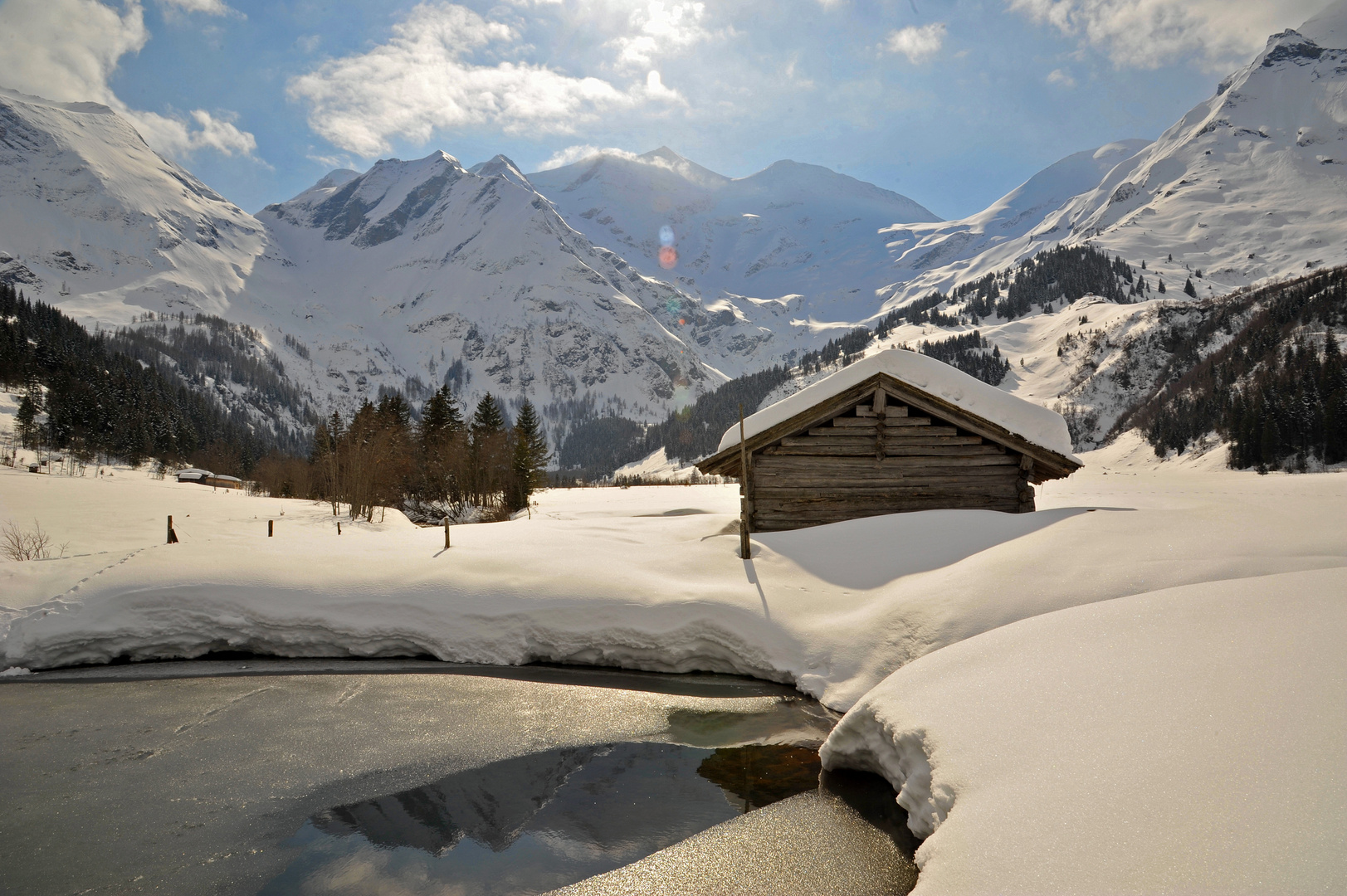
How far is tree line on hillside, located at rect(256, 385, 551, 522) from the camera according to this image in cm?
2855

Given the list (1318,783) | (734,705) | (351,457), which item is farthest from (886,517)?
(351,457)

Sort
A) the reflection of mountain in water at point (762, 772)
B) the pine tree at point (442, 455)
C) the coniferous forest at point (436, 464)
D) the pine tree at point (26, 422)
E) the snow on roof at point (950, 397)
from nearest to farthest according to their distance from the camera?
1. the reflection of mountain in water at point (762, 772)
2. the snow on roof at point (950, 397)
3. the coniferous forest at point (436, 464)
4. the pine tree at point (442, 455)
5. the pine tree at point (26, 422)

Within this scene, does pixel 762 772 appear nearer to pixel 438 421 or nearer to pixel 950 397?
pixel 950 397

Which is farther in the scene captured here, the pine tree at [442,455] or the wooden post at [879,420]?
the pine tree at [442,455]

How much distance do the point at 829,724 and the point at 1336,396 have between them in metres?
75.6

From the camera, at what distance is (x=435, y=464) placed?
38.8 metres

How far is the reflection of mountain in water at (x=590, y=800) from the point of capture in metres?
5.56

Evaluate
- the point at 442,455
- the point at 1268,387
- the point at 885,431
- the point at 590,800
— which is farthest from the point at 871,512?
the point at 1268,387

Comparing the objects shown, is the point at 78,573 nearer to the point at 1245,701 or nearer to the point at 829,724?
the point at 829,724

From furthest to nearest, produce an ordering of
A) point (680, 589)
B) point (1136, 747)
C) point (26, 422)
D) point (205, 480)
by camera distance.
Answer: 1. point (205, 480)
2. point (26, 422)
3. point (680, 589)
4. point (1136, 747)

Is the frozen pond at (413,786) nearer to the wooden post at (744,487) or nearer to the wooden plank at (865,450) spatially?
the wooden post at (744,487)

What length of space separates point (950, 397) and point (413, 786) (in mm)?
11963

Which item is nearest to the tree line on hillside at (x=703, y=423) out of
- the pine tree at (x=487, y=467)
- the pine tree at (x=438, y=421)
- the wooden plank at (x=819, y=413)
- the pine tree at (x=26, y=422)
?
the pine tree at (x=438, y=421)

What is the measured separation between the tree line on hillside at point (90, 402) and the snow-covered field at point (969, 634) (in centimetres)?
5916
